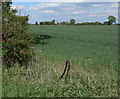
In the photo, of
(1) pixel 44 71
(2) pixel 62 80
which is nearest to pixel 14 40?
(1) pixel 44 71

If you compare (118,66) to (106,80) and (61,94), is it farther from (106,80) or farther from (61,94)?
(61,94)

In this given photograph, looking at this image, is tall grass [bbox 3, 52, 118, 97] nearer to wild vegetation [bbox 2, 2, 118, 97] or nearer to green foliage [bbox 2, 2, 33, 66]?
wild vegetation [bbox 2, 2, 118, 97]

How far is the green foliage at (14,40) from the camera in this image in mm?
6617

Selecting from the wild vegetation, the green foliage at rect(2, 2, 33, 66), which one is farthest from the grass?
the green foliage at rect(2, 2, 33, 66)

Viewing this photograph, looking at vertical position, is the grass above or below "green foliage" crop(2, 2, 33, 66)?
below

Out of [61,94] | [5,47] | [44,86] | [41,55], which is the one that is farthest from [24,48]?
[61,94]

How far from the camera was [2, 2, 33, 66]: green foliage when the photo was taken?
21.7ft

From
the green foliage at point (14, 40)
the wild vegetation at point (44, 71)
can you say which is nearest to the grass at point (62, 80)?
the wild vegetation at point (44, 71)

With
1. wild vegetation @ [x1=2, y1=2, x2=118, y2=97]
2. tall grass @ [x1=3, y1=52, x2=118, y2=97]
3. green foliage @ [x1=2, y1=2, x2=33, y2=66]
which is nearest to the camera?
tall grass @ [x1=3, y1=52, x2=118, y2=97]

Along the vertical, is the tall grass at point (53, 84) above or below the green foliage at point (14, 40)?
below

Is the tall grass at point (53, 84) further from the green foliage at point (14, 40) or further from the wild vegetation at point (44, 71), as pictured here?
the green foliage at point (14, 40)

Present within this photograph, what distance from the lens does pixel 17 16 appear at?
738cm

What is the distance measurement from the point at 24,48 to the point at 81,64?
1.88 meters

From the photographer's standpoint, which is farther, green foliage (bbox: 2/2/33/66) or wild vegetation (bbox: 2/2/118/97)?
green foliage (bbox: 2/2/33/66)
